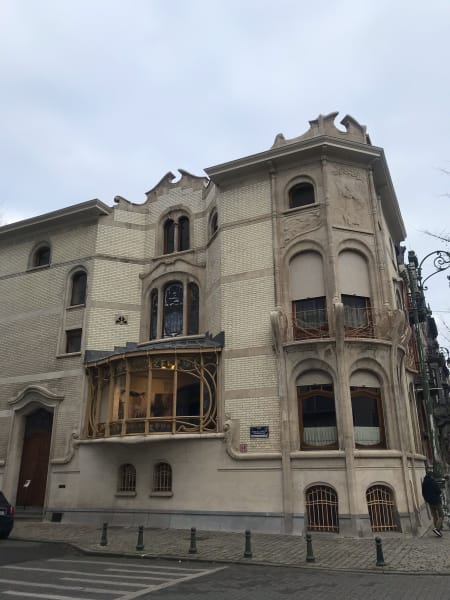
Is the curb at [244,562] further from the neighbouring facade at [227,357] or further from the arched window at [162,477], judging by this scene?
the neighbouring facade at [227,357]

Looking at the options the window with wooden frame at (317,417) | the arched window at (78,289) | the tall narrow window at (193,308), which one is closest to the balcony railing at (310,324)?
the window with wooden frame at (317,417)

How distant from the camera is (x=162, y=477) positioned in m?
17.8

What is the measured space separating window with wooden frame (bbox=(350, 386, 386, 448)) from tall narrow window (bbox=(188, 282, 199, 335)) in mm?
7418

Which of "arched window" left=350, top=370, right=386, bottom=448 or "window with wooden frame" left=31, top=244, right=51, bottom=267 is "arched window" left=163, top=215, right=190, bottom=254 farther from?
"arched window" left=350, top=370, right=386, bottom=448

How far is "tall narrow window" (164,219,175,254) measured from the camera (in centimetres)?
2281

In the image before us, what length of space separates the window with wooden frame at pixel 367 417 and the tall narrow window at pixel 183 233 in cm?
1031

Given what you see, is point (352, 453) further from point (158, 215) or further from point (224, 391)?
point (158, 215)

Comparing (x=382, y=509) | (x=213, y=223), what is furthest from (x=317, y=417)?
(x=213, y=223)

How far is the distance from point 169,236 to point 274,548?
14650mm

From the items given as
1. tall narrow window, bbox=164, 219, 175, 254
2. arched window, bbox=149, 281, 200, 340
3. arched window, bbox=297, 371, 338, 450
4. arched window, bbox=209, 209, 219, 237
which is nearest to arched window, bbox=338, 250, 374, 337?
arched window, bbox=297, 371, 338, 450

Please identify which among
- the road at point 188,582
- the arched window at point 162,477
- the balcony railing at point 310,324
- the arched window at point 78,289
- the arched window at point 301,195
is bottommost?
the road at point 188,582

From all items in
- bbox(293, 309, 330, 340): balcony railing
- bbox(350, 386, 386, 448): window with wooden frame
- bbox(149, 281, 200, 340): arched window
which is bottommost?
bbox(350, 386, 386, 448): window with wooden frame

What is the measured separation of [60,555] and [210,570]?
14.8 feet

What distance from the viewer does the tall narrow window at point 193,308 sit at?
823 inches
